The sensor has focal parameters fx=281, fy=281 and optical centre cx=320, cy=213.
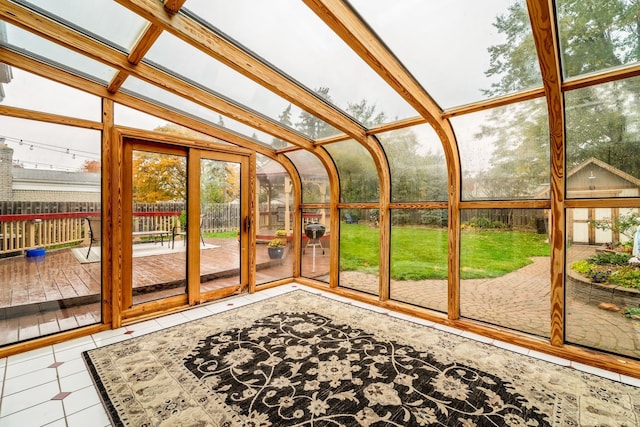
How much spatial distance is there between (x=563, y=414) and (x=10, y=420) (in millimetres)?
3796

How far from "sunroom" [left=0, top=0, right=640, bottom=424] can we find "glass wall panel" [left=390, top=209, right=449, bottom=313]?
0.03 m

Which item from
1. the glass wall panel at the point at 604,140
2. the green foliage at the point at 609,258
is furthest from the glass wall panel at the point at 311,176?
the green foliage at the point at 609,258

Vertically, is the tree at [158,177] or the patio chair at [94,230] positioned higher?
the tree at [158,177]

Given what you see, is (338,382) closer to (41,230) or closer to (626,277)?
(626,277)

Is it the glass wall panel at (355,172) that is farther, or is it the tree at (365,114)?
A: the glass wall panel at (355,172)

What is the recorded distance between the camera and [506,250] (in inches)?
132

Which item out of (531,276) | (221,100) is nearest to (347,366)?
(531,276)

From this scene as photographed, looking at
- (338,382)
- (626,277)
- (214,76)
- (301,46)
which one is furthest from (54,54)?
(626,277)

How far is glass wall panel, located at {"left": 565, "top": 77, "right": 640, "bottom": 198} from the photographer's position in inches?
96.1

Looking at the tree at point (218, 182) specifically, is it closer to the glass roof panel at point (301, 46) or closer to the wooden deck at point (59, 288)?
the wooden deck at point (59, 288)

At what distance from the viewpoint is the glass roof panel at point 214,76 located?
8.36 feet

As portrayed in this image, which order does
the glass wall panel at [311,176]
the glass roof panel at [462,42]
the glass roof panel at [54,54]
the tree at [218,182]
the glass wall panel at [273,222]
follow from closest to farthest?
1. the glass roof panel at [462,42]
2. the glass roof panel at [54,54]
3. the tree at [218,182]
4. the glass wall panel at [311,176]
5. the glass wall panel at [273,222]

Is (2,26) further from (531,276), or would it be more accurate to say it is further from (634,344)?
(634,344)

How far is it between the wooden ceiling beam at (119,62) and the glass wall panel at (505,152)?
8.30 feet
